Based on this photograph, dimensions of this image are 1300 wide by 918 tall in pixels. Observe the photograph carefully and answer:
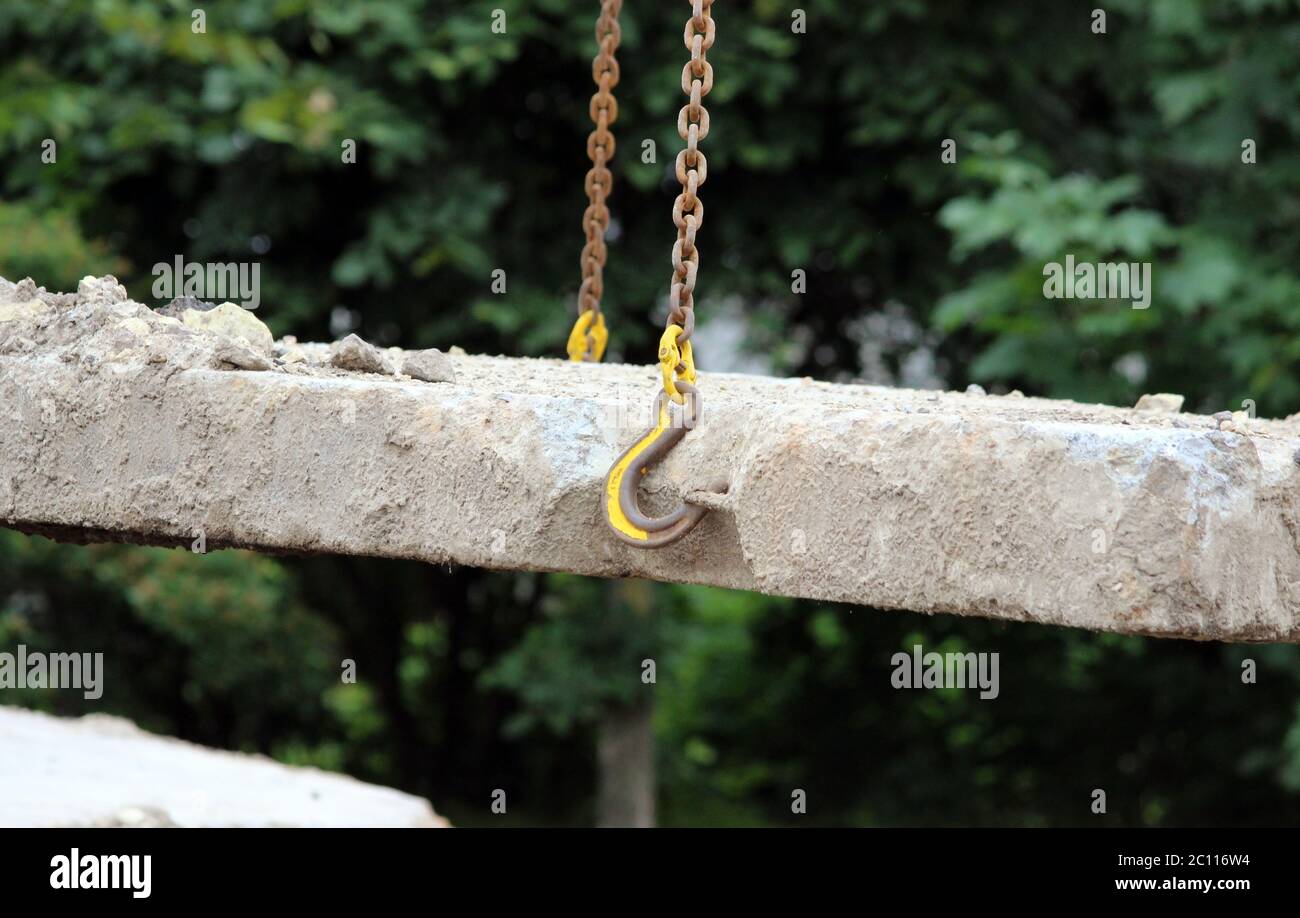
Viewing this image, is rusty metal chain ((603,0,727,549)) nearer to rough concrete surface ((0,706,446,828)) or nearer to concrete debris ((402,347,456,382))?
concrete debris ((402,347,456,382))

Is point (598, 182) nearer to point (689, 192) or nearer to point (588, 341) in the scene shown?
point (588, 341)

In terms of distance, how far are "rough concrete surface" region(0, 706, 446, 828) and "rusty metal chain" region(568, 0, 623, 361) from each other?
1381mm

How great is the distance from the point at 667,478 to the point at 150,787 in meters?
2.21

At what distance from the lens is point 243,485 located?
235 centimetres

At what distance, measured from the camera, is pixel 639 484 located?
7.25ft

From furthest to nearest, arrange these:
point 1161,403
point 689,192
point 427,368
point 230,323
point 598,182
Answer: point 598,182
point 1161,403
point 230,323
point 427,368
point 689,192

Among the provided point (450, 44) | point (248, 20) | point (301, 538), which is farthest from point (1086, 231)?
point (301, 538)

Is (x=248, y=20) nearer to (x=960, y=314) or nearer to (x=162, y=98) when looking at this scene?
(x=162, y=98)

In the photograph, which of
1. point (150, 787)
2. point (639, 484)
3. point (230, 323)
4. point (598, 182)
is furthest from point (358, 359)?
point (150, 787)

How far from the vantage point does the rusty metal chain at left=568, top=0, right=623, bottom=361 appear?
10.3 ft

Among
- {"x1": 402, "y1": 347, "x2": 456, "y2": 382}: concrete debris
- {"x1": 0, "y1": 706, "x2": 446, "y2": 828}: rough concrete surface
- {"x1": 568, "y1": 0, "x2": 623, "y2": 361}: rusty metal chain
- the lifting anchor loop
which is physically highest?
{"x1": 568, "y1": 0, "x2": 623, "y2": 361}: rusty metal chain

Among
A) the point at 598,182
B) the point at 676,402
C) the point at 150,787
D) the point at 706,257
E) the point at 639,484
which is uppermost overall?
the point at 706,257

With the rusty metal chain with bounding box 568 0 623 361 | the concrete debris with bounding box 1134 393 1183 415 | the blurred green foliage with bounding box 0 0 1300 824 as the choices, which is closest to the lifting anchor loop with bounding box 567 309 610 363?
the rusty metal chain with bounding box 568 0 623 361

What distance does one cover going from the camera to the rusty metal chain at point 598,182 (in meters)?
3.13
